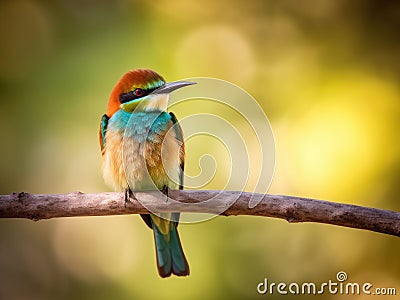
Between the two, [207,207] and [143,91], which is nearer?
[207,207]

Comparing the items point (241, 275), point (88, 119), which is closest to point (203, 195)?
point (241, 275)

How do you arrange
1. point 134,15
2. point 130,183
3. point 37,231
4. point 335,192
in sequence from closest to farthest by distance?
point 130,183 < point 335,192 < point 37,231 < point 134,15

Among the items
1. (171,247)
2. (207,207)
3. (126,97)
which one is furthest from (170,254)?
(126,97)

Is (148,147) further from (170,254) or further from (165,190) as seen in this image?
(170,254)

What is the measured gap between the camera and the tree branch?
1817 mm

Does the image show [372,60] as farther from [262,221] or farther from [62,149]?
[62,149]

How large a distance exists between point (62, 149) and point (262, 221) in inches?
43.4

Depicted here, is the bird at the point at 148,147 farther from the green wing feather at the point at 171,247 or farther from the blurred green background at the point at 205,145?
the blurred green background at the point at 205,145

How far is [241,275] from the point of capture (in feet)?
9.16

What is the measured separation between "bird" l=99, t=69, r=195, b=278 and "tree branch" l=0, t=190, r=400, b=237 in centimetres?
18

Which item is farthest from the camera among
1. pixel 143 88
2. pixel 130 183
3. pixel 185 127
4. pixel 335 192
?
pixel 335 192

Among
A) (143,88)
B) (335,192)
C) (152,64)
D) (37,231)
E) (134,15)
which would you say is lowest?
(37,231)

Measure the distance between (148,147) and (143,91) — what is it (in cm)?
27

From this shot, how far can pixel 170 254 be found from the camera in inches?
97.5
